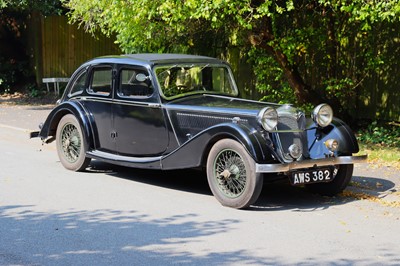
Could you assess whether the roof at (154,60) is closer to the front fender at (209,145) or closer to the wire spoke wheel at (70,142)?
the wire spoke wheel at (70,142)

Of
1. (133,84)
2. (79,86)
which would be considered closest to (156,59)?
(133,84)

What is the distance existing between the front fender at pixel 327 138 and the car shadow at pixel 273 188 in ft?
2.02

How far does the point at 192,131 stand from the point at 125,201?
1192 mm

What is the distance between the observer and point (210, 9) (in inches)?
423

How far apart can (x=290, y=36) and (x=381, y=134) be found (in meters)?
2.57

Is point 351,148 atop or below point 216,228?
atop

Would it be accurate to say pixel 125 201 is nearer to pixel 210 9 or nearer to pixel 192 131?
pixel 192 131

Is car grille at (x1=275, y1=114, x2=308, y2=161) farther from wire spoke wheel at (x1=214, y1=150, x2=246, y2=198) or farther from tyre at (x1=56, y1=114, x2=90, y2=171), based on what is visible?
tyre at (x1=56, y1=114, x2=90, y2=171)

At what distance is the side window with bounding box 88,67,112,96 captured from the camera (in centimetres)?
934

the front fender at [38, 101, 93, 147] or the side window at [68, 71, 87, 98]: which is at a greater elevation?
the side window at [68, 71, 87, 98]

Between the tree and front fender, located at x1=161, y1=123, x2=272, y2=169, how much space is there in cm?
354

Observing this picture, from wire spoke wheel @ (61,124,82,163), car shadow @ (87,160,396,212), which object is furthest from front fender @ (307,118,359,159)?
wire spoke wheel @ (61,124,82,163)

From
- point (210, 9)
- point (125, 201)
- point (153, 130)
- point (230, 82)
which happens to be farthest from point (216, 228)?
point (210, 9)

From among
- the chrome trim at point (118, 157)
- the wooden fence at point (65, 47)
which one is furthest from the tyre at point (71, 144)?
the wooden fence at point (65, 47)
